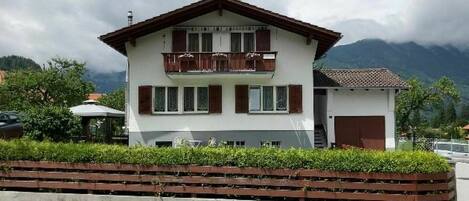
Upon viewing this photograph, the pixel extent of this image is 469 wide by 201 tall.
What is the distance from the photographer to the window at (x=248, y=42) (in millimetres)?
26719

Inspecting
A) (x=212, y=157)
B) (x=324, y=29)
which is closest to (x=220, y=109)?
(x=324, y=29)

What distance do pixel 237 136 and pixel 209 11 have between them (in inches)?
238

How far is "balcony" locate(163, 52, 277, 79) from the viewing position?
999 inches

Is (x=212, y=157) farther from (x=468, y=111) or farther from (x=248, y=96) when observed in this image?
(x=468, y=111)

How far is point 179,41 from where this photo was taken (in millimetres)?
26453

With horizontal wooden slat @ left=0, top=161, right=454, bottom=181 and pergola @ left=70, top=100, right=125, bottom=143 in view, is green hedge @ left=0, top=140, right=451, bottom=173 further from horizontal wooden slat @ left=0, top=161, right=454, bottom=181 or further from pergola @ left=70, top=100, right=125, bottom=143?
pergola @ left=70, top=100, right=125, bottom=143

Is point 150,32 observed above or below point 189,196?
above

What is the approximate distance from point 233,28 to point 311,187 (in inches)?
523

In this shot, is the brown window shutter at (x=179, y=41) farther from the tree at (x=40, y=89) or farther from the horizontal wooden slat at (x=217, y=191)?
the tree at (x=40, y=89)

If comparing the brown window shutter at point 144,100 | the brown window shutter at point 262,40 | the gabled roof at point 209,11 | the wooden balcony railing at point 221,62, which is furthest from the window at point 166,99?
the brown window shutter at point 262,40

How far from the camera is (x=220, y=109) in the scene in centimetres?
2631

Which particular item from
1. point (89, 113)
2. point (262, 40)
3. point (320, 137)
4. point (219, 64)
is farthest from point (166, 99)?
point (320, 137)

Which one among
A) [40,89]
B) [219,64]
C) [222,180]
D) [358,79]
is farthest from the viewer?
[40,89]

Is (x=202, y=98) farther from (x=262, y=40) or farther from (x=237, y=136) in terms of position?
(x=262, y=40)
